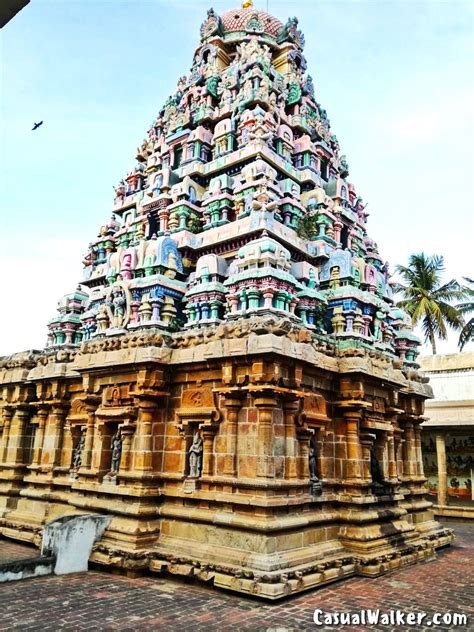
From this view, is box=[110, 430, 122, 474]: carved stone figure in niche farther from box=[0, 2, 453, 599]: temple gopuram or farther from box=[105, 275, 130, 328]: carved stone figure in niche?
box=[105, 275, 130, 328]: carved stone figure in niche

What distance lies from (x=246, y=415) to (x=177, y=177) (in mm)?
9527

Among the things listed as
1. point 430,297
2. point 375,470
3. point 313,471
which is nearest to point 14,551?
point 313,471

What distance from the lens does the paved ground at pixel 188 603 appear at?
7324mm

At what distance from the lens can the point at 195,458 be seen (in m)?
10.7

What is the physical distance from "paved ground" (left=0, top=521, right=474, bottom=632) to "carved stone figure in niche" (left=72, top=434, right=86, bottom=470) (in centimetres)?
380

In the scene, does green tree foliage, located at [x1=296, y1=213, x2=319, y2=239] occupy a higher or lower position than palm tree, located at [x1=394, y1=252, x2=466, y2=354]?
lower

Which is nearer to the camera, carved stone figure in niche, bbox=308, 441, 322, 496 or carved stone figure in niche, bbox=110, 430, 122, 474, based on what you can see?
carved stone figure in niche, bbox=308, 441, 322, 496

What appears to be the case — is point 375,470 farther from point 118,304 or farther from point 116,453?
point 118,304

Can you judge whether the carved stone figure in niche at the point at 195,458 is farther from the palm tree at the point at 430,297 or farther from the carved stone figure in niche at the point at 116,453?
the palm tree at the point at 430,297

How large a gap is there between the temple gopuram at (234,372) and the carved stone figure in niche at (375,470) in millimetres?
74

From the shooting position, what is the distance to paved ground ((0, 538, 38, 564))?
11398mm

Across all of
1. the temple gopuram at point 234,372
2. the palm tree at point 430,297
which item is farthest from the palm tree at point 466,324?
the temple gopuram at point 234,372

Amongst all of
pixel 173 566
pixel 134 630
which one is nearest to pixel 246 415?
pixel 173 566

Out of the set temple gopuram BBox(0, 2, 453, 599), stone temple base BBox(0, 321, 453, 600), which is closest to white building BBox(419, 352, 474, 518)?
temple gopuram BBox(0, 2, 453, 599)
